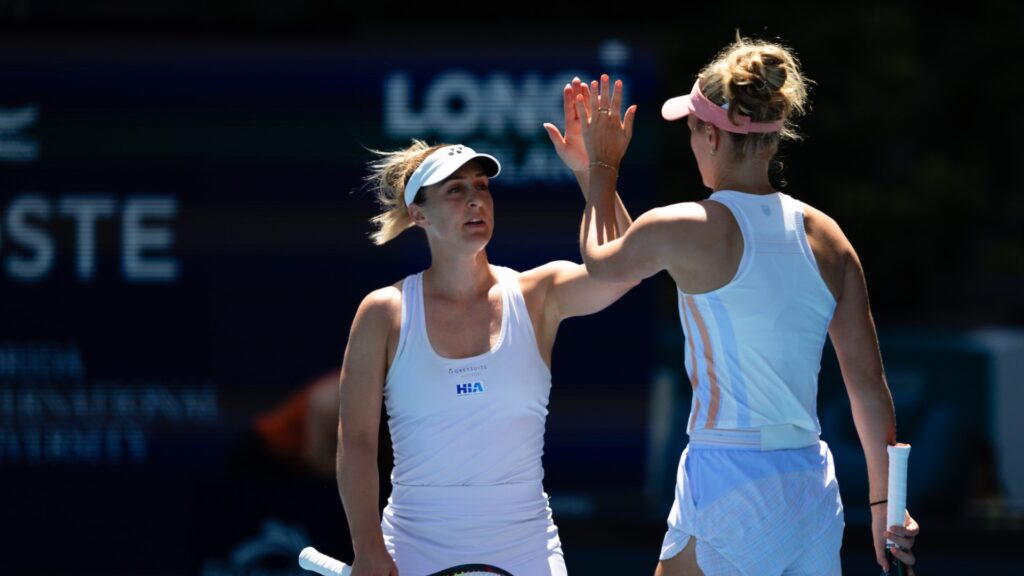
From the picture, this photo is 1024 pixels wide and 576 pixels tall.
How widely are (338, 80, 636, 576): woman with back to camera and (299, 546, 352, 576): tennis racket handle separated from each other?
0.05 metres

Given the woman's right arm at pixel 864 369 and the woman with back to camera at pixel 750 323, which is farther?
the woman's right arm at pixel 864 369

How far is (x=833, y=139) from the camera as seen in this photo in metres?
9.83

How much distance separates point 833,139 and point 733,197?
722 centimetres

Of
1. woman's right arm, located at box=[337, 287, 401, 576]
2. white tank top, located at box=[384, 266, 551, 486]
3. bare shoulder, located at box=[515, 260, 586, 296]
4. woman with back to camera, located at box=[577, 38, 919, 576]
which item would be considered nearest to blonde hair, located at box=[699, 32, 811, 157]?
woman with back to camera, located at box=[577, 38, 919, 576]

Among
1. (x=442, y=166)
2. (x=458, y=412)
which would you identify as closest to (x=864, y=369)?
(x=458, y=412)

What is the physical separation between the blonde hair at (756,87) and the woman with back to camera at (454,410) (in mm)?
359

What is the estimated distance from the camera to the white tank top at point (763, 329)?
2777 millimetres

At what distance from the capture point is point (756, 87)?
111 inches

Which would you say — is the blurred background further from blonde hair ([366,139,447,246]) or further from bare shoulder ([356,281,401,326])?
bare shoulder ([356,281,401,326])

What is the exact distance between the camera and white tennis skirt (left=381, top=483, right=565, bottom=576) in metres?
3.11

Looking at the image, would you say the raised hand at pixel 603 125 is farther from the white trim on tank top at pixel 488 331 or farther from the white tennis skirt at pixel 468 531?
the white tennis skirt at pixel 468 531

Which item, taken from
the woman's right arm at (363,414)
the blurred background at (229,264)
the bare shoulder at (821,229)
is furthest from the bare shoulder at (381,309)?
the blurred background at (229,264)

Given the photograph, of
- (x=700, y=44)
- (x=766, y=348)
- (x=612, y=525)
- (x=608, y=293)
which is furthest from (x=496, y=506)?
(x=700, y=44)

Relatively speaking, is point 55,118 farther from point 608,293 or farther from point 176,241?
point 608,293
